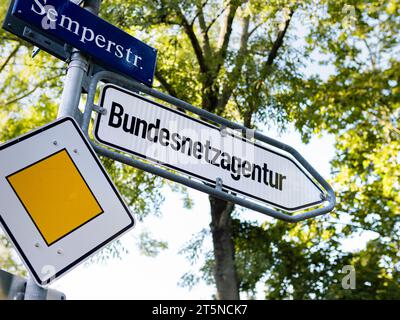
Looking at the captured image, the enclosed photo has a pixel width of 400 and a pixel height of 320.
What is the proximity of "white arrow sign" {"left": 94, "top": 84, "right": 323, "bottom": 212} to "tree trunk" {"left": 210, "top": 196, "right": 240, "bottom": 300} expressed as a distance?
5500 millimetres

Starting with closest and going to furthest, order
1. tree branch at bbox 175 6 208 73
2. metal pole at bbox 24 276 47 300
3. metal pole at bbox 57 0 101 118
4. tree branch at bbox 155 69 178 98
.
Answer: metal pole at bbox 24 276 47 300 < metal pole at bbox 57 0 101 118 < tree branch at bbox 175 6 208 73 < tree branch at bbox 155 69 178 98

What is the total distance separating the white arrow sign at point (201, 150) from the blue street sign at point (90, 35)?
0.13 metres

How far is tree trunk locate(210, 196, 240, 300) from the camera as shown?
25.0ft

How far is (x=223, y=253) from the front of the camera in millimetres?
7980

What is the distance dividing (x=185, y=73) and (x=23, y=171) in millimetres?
7576

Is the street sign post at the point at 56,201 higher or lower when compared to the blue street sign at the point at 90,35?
lower

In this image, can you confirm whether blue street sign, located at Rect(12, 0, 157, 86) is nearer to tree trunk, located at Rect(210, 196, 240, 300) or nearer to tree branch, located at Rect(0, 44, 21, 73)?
tree trunk, located at Rect(210, 196, 240, 300)

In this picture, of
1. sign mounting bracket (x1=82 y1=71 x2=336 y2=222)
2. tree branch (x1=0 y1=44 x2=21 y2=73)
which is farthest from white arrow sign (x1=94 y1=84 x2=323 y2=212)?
tree branch (x1=0 y1=44 x2=21 y2=73)

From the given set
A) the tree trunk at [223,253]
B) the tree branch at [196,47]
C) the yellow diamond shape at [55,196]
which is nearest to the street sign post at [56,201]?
the yellow diamond shape at [55,196]

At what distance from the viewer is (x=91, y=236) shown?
1.50 metres

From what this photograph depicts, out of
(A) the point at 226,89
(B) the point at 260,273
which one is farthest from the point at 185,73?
(B) the point at 260,273

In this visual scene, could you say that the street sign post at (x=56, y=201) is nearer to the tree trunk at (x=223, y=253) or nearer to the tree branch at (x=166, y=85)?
the tree trunk at (x=223, y=253)

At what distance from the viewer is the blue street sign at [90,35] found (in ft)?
6.29

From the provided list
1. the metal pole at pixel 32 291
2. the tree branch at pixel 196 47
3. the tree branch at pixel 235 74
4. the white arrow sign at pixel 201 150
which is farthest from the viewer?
the tree branch at pixel 196 47
